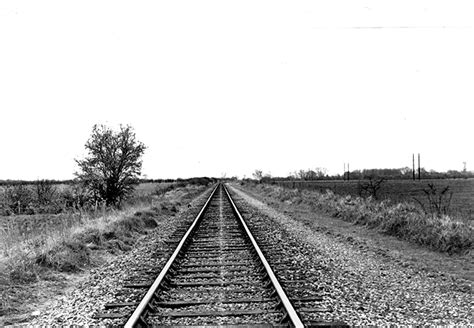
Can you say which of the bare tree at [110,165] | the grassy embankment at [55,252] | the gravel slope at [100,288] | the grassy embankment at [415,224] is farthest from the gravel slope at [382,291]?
the bare tree at [110,165]

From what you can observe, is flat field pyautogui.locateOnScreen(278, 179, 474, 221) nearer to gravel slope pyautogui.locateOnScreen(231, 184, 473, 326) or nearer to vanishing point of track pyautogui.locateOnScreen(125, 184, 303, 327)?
gravel slope pyautogui.locateOnScreen(231, 184, 473, 326)

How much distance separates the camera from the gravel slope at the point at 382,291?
507 centimetres

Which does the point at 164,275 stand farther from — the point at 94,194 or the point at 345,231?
the point at 94,194

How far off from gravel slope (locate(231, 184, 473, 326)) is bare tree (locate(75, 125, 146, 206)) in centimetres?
1854


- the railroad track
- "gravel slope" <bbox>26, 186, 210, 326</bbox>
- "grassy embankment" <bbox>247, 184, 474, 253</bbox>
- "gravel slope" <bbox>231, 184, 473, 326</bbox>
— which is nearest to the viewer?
the railroad track

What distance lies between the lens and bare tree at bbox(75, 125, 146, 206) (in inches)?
985

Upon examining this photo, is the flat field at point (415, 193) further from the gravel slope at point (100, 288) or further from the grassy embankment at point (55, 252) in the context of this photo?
the grassy embankment at point (55, 252)

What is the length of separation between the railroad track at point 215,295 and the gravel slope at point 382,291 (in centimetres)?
77

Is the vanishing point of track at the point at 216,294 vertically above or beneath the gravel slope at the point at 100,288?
above

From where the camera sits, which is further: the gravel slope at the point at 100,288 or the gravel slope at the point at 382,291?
the gravel slope at the point at 100,288

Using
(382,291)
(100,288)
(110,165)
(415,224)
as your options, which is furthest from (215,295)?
(110,165)

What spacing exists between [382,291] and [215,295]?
266 centimetres

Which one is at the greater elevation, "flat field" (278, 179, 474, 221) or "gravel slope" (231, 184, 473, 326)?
"flat field" (278, 179, 474, 221)

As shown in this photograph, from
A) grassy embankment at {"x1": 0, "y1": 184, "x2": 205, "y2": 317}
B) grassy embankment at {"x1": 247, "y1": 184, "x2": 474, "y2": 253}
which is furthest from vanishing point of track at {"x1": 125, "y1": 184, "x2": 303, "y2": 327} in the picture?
grassy embankment at {"x1": 247, "y1": 184, "x2": 474, "y2": 253}
